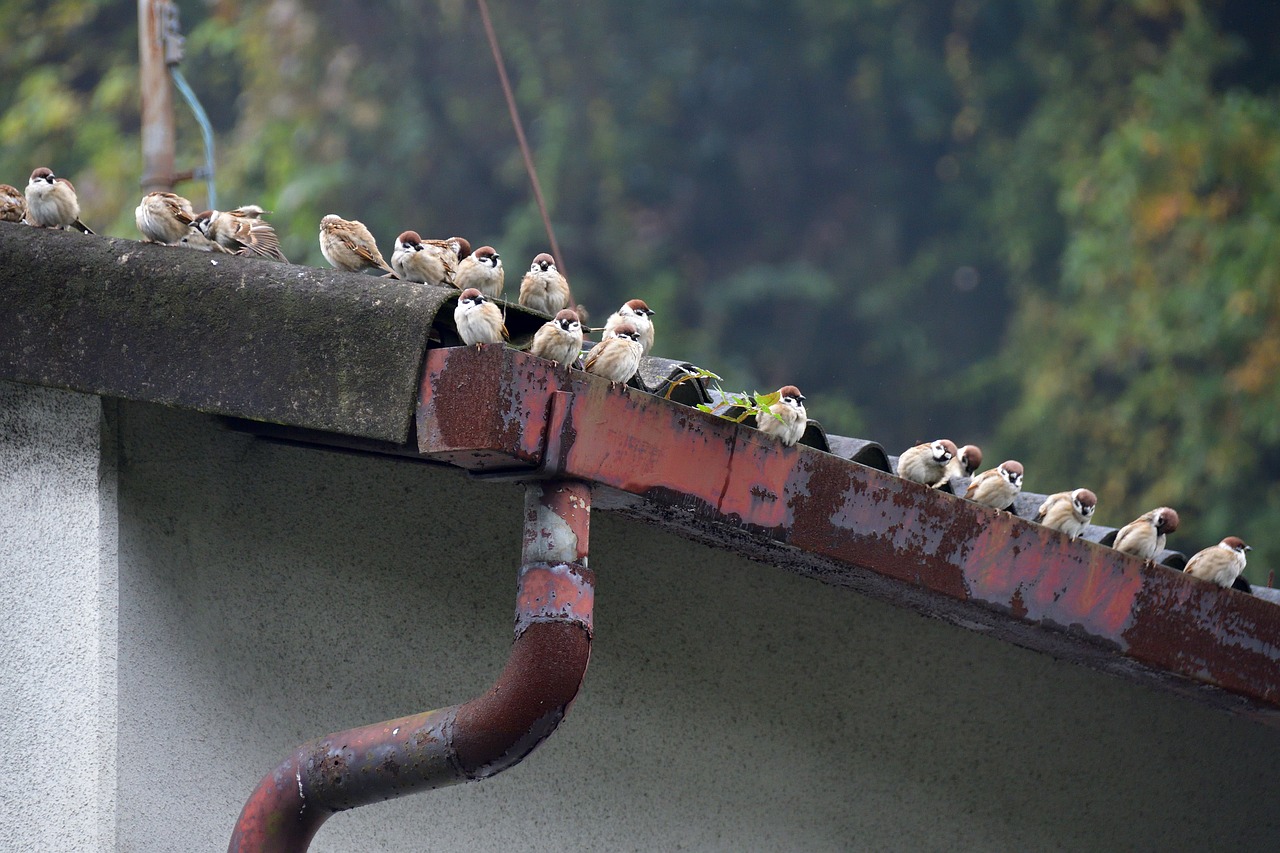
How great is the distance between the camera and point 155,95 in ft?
21.3

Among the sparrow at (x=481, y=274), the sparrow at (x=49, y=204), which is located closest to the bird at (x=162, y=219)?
the sparrow at (x=49, y=204)

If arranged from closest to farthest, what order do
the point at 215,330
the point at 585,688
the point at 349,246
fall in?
the point at 215,330 → the point at 585,688 → the point at 349,246

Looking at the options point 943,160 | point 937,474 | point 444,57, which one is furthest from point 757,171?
point 937,474

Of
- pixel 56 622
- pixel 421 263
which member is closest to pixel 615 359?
pixel 421 263

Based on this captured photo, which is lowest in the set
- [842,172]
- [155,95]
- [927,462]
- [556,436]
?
[556,436]

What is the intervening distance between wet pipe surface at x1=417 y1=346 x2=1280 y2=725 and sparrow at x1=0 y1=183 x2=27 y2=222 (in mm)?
1218

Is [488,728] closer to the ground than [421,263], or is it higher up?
closer to the ground

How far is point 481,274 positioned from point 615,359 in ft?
2.40

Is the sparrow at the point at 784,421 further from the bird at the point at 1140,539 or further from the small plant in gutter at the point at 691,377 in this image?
the bird at the point at 1140,539

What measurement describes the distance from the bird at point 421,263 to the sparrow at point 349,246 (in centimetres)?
7

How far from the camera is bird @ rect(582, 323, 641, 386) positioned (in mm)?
3062

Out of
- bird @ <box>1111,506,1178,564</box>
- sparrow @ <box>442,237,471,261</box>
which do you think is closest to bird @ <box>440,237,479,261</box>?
sparrow @ <box>442,237,471,261</box>

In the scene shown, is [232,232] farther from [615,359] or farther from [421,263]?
[615,359]

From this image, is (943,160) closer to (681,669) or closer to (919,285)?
(919,285)
